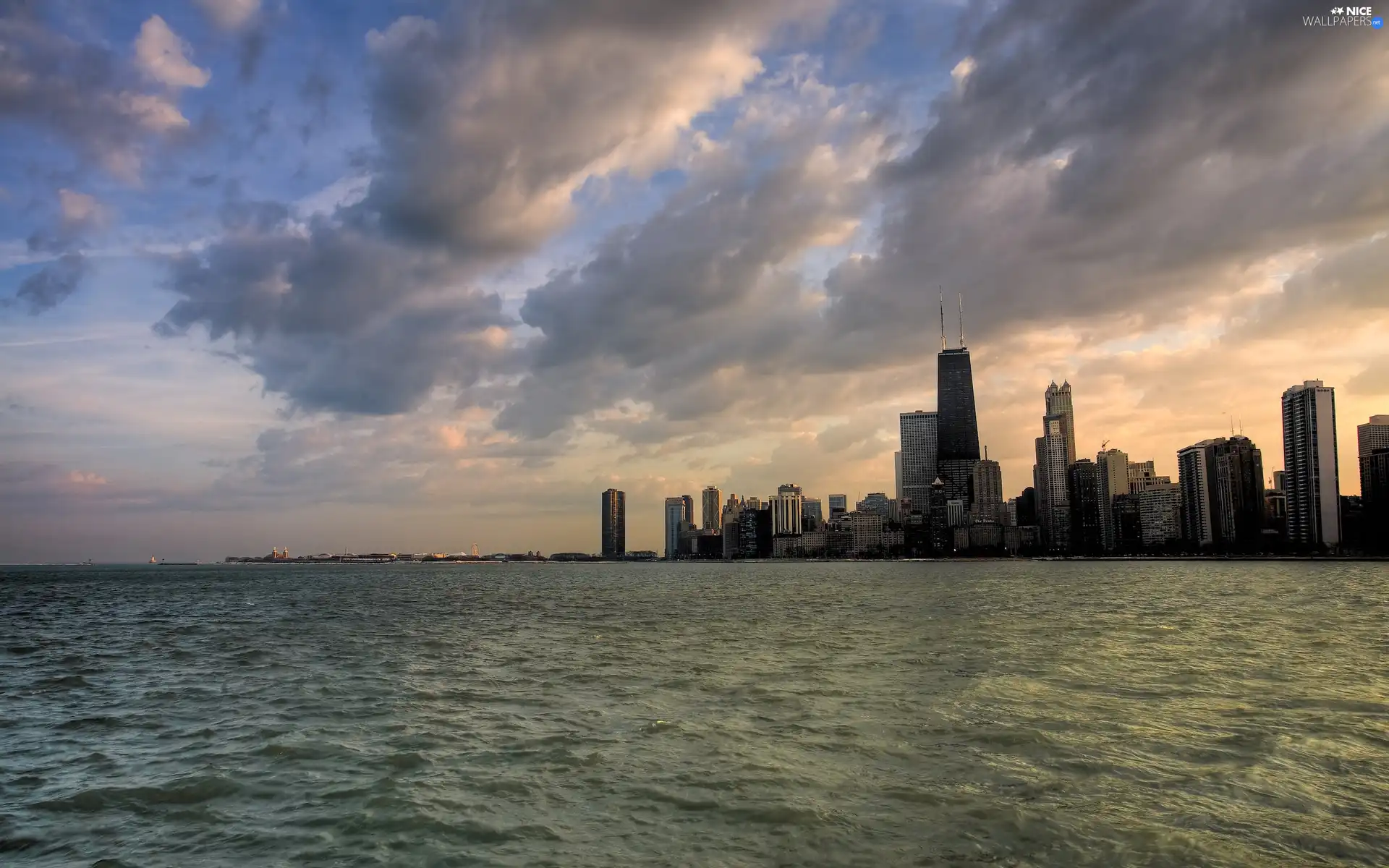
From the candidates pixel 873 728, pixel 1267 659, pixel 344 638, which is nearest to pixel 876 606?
pixel 1267 659

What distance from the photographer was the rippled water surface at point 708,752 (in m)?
13.4

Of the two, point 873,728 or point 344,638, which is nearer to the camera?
point 873,728

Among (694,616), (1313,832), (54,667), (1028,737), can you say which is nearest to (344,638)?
(54,667)

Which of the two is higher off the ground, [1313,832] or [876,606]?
[1313,832]

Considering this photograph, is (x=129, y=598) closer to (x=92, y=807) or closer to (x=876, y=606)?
(x=876, y=606)

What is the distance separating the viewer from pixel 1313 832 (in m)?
13.5

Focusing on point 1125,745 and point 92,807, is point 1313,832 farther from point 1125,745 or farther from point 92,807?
point 92,807

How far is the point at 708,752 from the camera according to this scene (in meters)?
19.1

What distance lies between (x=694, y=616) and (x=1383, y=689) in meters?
46.8

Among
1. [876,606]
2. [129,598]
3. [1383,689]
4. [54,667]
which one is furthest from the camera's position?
[129,598]

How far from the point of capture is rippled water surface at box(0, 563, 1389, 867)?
13.4 metres

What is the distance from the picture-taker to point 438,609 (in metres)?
80.8

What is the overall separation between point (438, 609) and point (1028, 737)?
7056cm

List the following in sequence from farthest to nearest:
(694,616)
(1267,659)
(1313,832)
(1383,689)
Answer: (694,616) → (1267,659) → (1383,689) → (1313,832)
